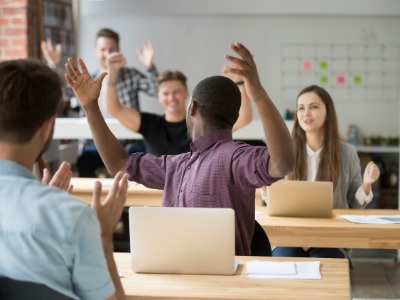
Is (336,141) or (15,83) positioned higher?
(15,83)

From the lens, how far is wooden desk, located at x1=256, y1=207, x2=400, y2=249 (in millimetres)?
3518

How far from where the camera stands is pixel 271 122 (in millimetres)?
2430

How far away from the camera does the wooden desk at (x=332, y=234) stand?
138 inches

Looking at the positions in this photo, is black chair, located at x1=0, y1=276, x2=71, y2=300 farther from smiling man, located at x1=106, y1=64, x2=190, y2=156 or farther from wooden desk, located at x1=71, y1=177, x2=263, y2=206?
smiling man, located at x1=106, y1=64, x2=190, y2=156

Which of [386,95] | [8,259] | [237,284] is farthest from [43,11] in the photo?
[8,259]

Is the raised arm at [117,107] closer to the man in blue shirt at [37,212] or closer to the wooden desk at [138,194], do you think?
the wooden desk at [138,194]

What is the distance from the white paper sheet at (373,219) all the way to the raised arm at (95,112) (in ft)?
4.24

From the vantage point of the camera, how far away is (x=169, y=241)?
2.49 meters

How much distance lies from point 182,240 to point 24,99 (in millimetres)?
935

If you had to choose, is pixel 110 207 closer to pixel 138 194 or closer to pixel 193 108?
pixel 193 108

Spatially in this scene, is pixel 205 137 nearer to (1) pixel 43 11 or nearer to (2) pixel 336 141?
(2) pixel 336 141

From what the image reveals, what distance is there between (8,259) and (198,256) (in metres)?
0.93

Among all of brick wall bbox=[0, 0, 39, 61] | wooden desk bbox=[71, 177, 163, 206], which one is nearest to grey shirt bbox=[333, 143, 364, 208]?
wooden desk bbox=[71, 177, 163, 206]

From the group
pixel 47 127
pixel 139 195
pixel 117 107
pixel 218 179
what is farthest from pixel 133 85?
pixel 47 127
